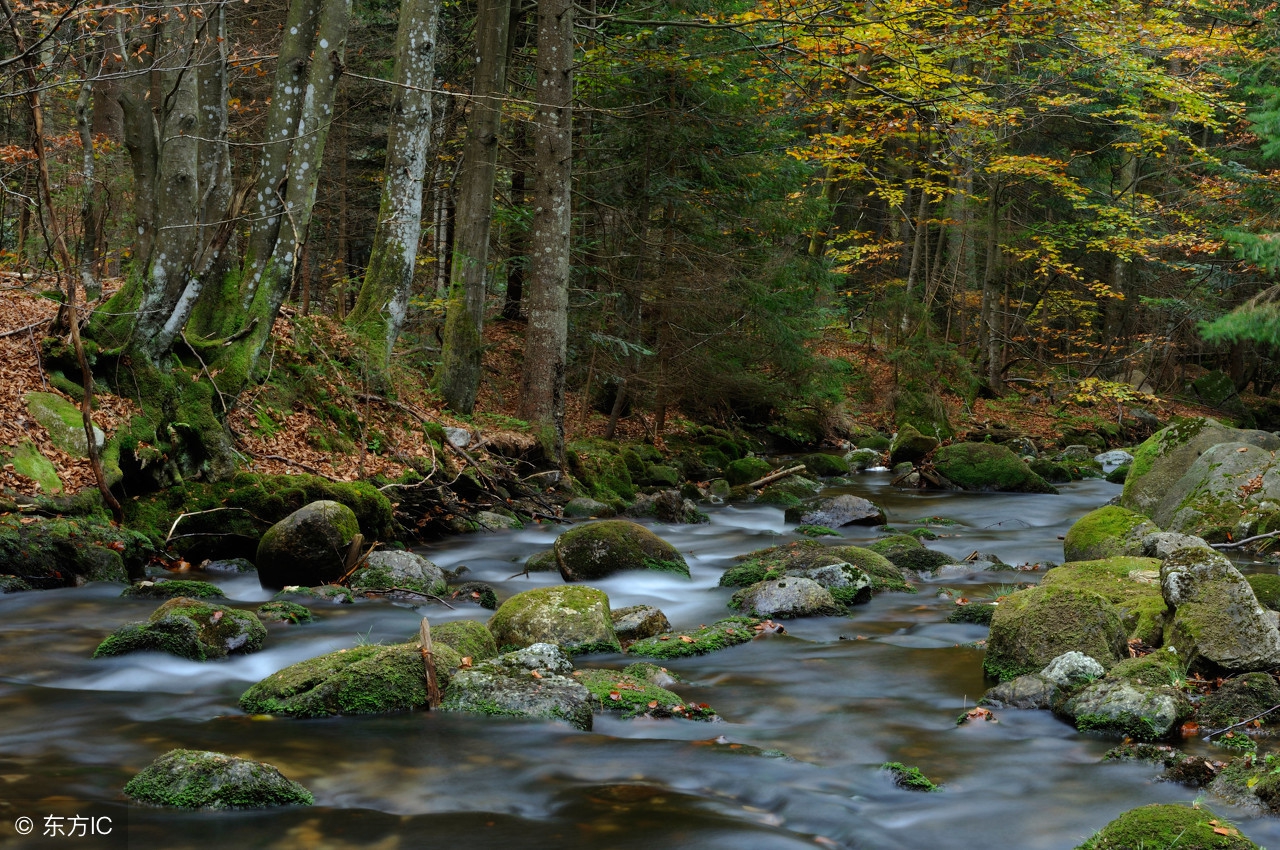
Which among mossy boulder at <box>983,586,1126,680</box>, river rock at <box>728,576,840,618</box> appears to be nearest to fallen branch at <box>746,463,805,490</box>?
river rock at <box>728,576,840,618</box>

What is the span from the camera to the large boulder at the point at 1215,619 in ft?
18.3

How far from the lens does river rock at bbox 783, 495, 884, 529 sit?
12.8 metres

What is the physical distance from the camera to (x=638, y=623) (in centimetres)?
729

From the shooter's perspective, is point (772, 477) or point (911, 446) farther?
point (911, 446)

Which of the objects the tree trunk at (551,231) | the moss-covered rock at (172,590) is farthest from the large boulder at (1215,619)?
the tree trunk at (551,231)

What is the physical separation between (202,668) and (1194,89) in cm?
1965

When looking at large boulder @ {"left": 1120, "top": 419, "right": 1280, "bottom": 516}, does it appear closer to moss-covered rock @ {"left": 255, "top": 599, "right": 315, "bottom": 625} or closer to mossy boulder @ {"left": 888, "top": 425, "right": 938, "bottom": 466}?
mossy boulder @ {"left": 888, "top": 425, "right": 938, "bottom": 466}

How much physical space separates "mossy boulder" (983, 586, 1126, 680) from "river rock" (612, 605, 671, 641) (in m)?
2.39

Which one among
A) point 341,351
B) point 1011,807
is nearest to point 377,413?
point 341,351

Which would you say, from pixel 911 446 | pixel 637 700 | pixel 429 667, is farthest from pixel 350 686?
pixel 911 446

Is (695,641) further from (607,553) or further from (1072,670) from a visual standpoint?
(1072,670)

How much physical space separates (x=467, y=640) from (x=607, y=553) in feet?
10.5

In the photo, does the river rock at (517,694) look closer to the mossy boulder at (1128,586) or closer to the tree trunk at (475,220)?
the mossy boulder at (1128,586)

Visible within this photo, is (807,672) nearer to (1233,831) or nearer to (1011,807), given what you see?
(1011,807)
